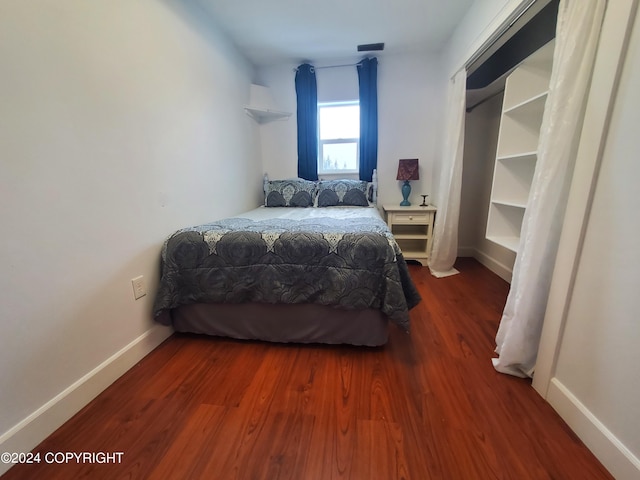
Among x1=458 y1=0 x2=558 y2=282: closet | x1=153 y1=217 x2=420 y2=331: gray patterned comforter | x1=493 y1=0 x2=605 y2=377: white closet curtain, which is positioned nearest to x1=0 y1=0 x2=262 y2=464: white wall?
x1=153 y1=217 x2=420 y2=331: gray patterned comforter

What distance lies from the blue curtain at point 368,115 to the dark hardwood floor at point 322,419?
7.46 ft

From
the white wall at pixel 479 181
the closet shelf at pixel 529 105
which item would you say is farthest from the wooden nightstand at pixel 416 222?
the closet shelf at pixel 529 105

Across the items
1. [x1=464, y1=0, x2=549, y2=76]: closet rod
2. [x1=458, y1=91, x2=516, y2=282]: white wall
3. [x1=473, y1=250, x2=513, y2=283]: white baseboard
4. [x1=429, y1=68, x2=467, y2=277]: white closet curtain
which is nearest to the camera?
[x1=464, y1=0, x2=549, y2=76]: closet rod

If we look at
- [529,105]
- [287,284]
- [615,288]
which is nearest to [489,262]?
[529,105]

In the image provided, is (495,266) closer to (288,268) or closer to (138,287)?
(288,268)

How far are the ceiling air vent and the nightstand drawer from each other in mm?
1856

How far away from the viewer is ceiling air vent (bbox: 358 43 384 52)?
2.70 meters

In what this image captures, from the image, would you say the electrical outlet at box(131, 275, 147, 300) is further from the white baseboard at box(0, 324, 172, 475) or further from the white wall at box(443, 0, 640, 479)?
the white wall at box(443, 0, 640, 479)

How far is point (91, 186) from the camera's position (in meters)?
1.21

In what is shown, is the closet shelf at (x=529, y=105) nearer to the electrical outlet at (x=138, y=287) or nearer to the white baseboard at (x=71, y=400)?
the electrical outlet at (x=138, y=287)

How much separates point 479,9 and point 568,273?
207 centimetres

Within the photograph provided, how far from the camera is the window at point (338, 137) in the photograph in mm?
3279

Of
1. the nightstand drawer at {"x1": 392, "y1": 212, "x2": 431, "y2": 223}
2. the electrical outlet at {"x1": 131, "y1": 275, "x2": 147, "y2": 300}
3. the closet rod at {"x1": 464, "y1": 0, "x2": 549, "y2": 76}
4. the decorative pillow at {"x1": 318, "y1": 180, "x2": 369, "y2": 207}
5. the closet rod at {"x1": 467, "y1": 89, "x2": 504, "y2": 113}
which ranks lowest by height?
the electrical outlet at {"x1": 131, "y1": 275, "x2": 147, "y2": 300}

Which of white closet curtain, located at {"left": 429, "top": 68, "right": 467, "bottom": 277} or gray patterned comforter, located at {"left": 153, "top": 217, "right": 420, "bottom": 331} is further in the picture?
white closet curtain, located at {"left": 429, "top": 68, "right": 467, "bottom": 277}
